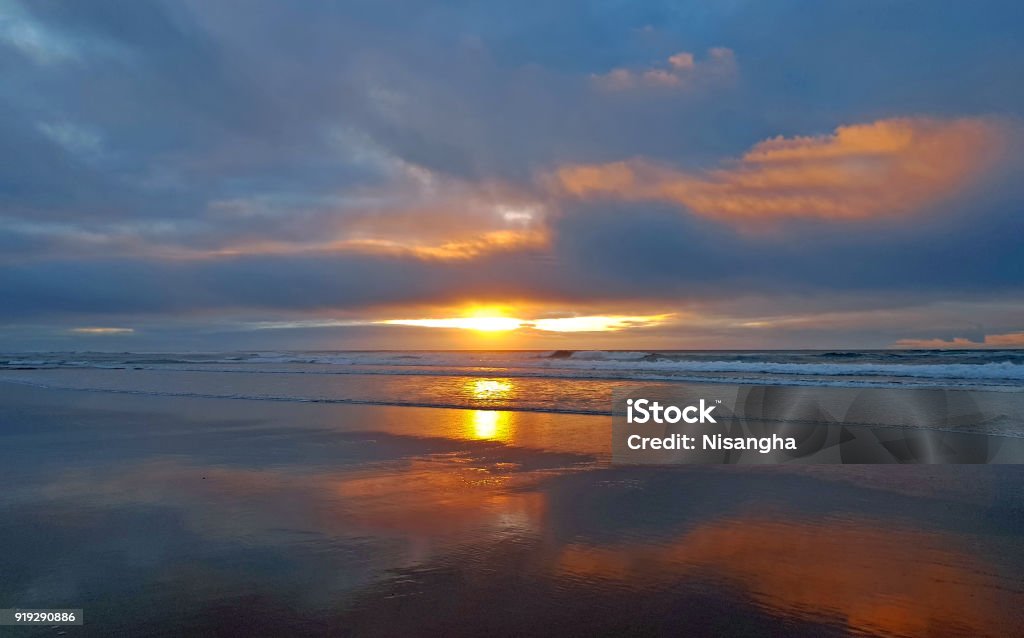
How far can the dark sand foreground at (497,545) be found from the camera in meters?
4.04

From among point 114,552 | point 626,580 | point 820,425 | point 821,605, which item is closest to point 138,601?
point 114,552

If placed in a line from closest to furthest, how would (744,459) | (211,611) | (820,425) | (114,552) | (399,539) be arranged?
1. (211,611)
2. (114,552)
3. (399,539)
4. (744,459)
5. (820,425)

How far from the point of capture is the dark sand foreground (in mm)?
4035

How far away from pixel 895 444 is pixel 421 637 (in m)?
9.78

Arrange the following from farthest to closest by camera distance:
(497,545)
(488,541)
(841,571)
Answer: (488,541) → (497,545) → (841,571)

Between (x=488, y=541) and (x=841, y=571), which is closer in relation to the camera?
(x=841, y=571)

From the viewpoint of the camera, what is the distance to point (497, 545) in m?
5.46

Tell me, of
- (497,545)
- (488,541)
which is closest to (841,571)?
(497,545)

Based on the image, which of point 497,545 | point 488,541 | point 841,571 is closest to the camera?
point 841,571

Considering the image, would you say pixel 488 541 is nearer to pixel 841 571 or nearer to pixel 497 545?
pixel 497 545

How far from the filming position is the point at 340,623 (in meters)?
3.92

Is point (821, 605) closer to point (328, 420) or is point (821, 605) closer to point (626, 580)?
point (626, 580)

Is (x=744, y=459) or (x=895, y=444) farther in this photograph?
(x=895, y=444)

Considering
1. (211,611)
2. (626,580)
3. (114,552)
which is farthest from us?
(114,552)
